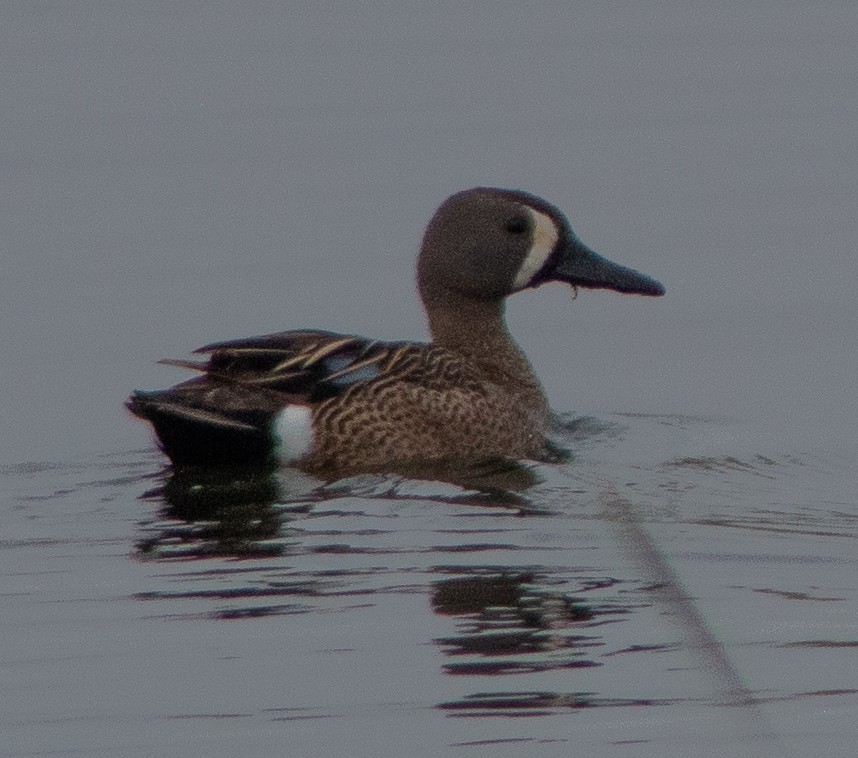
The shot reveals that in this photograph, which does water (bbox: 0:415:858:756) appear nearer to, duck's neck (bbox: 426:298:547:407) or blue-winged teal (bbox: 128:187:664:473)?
blue-winged teal (bbox: 128:187:664:473)

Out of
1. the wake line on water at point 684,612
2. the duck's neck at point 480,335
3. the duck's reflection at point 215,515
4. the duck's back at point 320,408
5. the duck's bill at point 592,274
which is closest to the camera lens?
the wake line on water at point 684,612

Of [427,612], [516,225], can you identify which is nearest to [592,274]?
[516,225]

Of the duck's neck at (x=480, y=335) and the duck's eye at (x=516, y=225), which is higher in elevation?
the duck's eye at (x=516, y=225)

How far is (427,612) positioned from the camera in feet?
19.8

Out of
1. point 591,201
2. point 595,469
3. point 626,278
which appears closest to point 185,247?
point 591,201

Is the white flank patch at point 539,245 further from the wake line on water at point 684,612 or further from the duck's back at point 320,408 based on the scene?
the wake line on water at point 684,612

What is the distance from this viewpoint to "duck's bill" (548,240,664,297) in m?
9.73

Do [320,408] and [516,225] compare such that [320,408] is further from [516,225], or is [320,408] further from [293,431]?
[516,225]

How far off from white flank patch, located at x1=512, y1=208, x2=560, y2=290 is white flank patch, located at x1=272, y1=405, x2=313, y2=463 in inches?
63.7

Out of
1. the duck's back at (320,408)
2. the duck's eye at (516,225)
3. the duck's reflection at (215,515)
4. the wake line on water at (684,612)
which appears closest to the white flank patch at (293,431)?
the duck's back at (320,408)

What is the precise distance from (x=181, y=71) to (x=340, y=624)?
1047 cm

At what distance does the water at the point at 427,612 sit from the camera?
4.93 meters

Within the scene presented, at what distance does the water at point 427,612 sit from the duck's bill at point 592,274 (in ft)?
3.97

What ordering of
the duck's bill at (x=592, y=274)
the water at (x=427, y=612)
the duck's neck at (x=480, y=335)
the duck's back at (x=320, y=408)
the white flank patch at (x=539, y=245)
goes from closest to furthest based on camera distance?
1. the water at (x=427, y=612)
2. the duck's back at (x=320, y=408)
3. the duck's neck at (x=480, y=335)
4. the white flank patch at (x=539, y=245)
5. the duck's bill at (x=592, y=274)
